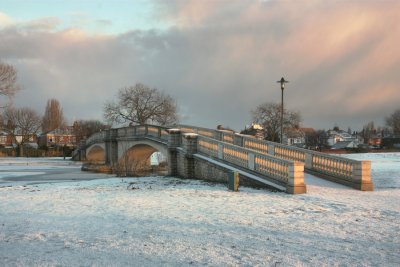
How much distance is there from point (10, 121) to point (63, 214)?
219 feet

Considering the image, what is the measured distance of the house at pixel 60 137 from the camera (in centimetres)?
9531

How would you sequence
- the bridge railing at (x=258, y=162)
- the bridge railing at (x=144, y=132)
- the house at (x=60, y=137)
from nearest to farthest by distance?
the bridge railing at (x=258, y=162)
the bridge railing at (x=144, y=132)
the house at (x=60, y=137)

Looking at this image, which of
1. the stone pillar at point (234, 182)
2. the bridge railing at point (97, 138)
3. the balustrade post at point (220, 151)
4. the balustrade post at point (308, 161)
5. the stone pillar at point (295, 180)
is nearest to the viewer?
the stone pillar at point (295, 180)

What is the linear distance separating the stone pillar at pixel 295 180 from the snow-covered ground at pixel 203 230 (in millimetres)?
309

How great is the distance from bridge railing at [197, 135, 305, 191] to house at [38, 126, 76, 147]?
79637mm

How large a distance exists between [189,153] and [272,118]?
47.9 meters

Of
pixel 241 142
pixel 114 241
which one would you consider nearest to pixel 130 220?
pixel 114 241

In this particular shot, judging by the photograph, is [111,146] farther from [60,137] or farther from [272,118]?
[60,137]

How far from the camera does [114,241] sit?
259 inches

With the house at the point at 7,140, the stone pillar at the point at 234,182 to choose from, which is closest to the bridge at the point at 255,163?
the stone pillar at the point at 234,182

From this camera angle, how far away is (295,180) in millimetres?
12266

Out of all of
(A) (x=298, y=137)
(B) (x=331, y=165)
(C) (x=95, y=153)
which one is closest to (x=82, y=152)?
(C) (x=95, y=153)

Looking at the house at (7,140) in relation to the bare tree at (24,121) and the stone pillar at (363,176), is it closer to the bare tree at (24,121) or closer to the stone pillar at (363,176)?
the bare tree at (24,121)

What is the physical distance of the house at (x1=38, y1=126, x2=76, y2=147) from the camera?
3752 inches
